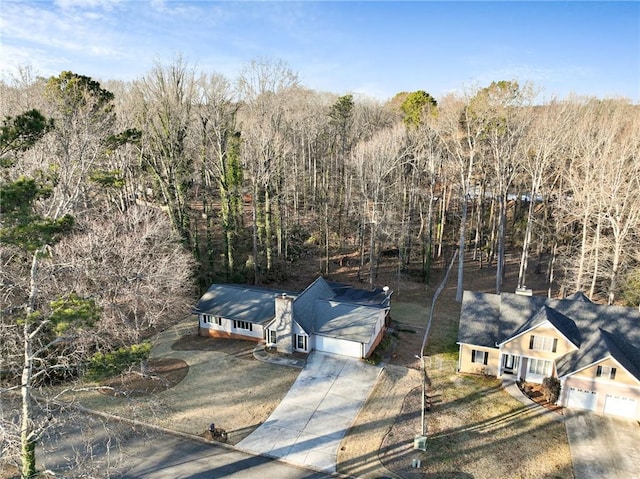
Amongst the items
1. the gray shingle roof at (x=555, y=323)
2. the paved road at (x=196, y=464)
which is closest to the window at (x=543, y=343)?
the gray shingle roof at (x=555, y=323)

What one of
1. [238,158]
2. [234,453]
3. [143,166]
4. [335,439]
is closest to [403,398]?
[335,439]

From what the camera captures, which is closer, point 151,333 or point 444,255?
point 151,333

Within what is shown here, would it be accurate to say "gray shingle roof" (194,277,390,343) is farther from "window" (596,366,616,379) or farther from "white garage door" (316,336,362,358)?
"window" (596,366,616,379)

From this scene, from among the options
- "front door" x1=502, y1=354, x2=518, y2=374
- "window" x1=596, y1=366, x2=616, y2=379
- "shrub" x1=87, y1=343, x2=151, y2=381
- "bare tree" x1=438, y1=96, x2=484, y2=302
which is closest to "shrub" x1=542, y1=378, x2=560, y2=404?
"front door" x1=502, y1=354, x2=518, y2=374

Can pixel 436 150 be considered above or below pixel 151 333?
above

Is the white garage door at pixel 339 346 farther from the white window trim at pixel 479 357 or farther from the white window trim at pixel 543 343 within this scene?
the white window trim at pixel 543 343

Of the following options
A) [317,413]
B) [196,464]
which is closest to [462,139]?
[317,413]

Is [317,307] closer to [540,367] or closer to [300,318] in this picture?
[300,318]

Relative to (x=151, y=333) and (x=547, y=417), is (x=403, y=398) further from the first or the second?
(x=151, y=333)
